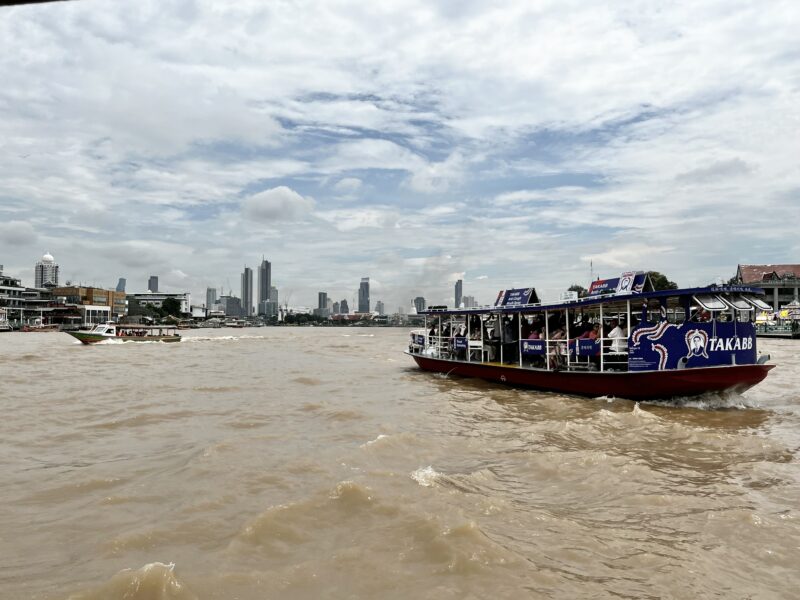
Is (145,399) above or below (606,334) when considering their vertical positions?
below

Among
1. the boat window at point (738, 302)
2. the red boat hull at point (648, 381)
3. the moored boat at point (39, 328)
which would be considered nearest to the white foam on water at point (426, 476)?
the red boat hull at point (648, 381)

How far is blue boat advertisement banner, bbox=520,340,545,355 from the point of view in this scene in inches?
672

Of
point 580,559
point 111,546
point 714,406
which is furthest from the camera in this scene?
point 714,406

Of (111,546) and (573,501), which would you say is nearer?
(111,546)

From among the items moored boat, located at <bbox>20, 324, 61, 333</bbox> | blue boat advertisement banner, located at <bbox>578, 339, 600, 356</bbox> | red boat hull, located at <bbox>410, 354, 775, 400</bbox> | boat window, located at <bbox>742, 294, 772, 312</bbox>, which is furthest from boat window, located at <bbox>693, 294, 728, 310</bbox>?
moored boat, located at <bbox>20, 324, 61, 333</bbox>

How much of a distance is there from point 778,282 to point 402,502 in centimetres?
8406

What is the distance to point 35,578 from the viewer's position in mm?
4793

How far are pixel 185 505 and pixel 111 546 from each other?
1227 millimetres

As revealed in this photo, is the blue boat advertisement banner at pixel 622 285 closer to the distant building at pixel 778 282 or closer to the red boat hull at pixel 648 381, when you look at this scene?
the red boat hull at pixel 648 381

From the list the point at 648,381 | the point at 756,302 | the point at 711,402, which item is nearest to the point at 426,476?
the point at 648,381

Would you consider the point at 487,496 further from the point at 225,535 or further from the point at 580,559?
the point at 225,535

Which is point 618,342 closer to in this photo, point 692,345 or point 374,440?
point 692,345

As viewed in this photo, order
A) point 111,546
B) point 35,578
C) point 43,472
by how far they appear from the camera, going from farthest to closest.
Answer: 1. point 43,472
2. point 111,546
3. point 35,578

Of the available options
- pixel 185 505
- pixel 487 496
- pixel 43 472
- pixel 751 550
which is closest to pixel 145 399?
pixel 43 472
